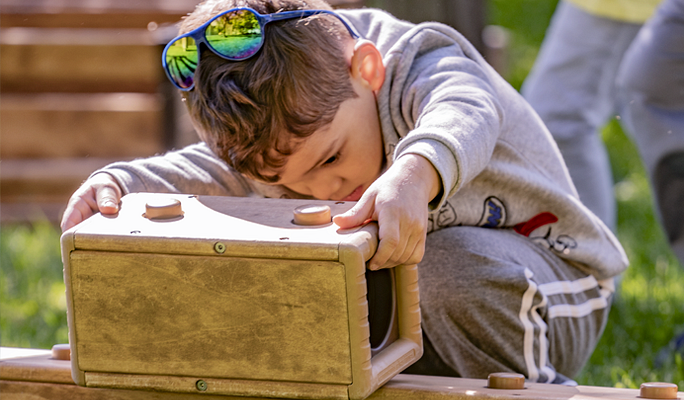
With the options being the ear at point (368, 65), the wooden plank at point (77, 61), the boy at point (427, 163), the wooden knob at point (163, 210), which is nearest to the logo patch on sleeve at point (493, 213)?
the boy at point (427, 163)

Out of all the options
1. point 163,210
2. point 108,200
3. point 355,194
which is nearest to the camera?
point 163,210

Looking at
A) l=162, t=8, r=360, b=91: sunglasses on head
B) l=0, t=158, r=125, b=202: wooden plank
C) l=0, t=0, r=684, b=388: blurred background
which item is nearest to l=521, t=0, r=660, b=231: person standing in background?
l=0, t=0, r=684, b=388: blurred background

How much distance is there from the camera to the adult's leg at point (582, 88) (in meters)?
2.54

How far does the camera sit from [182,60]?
1.49 metres

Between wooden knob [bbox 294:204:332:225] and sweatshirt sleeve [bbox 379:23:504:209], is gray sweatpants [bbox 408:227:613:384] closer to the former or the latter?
sweatshirt sleeve [bbox 379:23:504:209]

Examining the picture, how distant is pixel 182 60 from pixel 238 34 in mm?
143

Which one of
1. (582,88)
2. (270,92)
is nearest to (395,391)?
(270,92)

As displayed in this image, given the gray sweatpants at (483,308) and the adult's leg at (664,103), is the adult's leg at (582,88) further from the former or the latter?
the gray sweatpants at (483,308)

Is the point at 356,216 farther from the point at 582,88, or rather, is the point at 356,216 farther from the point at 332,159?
Result: the point at 582,88

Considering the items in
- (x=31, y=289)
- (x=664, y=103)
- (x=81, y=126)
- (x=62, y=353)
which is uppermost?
(x=664, y=103)

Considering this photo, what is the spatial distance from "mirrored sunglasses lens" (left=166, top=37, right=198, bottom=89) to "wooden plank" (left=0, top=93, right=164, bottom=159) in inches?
89.8

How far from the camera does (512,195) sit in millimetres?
1629

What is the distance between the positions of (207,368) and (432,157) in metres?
0.45

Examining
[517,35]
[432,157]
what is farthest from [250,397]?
[517,35]
